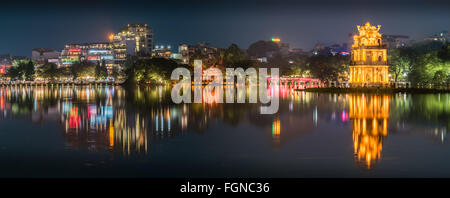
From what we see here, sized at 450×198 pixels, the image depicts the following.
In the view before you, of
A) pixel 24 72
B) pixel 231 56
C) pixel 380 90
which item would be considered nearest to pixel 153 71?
pixel 231 56

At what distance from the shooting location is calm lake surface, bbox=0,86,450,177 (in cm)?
1702

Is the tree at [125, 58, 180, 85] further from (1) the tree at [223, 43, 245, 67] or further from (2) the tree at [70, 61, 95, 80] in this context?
(2) the tree at [70, 61, 95, 80]

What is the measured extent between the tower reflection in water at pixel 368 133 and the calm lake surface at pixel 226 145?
0.04 m

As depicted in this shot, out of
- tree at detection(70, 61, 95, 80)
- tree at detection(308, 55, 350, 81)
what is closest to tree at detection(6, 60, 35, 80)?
tree at detection(70, 61, 95, 80)

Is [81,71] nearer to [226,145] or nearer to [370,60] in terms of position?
[370,60]

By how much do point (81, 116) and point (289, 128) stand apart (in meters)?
15.2

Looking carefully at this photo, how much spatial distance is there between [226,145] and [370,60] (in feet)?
211

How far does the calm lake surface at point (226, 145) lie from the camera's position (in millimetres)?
17016

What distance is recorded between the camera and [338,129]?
91.9ft

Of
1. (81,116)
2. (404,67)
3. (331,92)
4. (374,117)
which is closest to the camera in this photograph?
(374,117)

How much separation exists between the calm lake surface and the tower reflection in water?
4 centimetres

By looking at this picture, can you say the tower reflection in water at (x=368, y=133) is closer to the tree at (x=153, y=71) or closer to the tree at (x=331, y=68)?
the tree at (x=331, y=68)

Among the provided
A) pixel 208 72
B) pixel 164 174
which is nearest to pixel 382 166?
pixel 164 174
